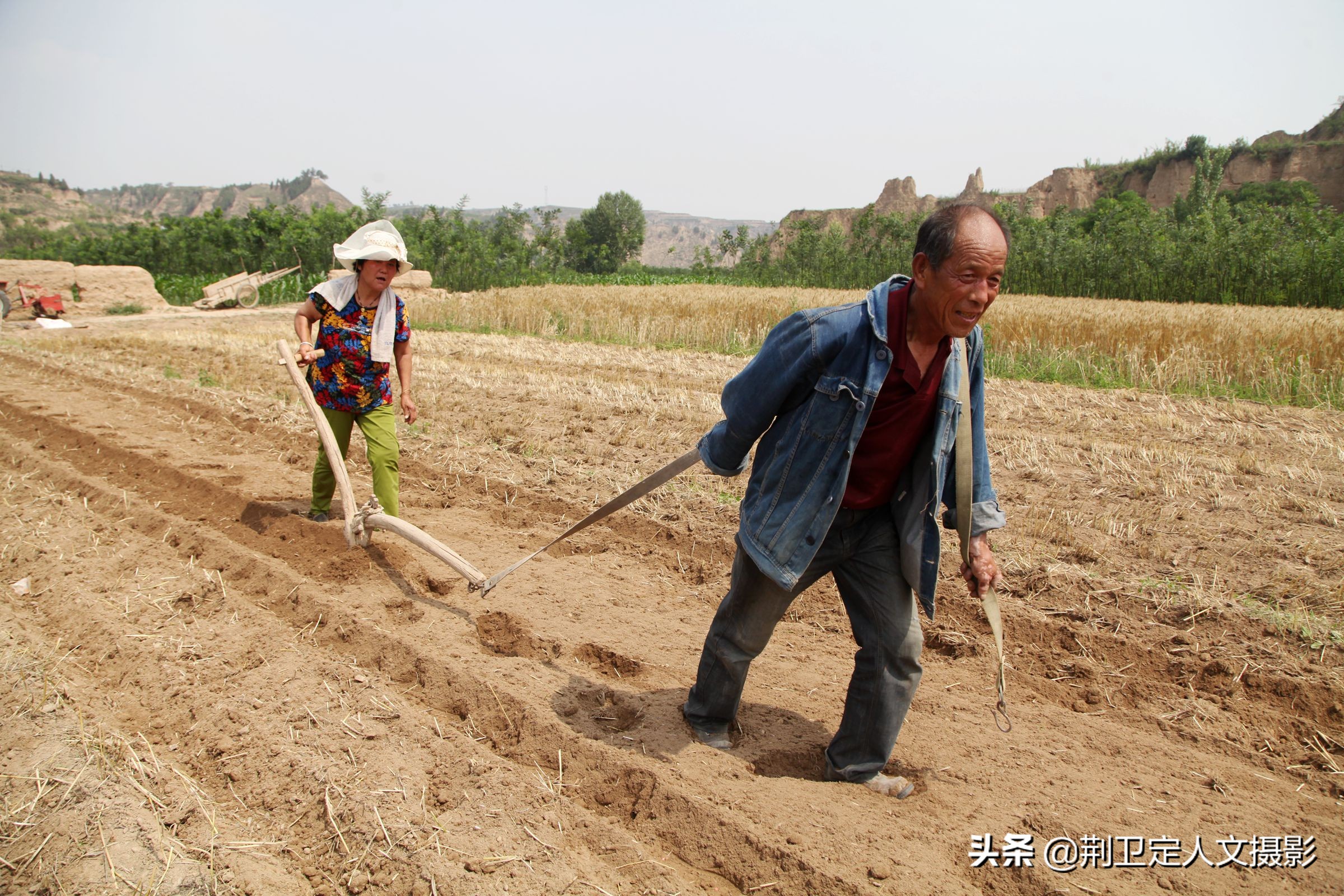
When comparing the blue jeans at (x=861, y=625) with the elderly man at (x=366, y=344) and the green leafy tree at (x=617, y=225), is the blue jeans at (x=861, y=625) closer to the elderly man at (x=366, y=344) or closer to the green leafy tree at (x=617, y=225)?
the elderly man at (x=366, y=344)

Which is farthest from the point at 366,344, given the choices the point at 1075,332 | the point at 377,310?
the point at 1075,332

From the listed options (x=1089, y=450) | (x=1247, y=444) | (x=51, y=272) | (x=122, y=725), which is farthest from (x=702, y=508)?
(x=51, y=272)

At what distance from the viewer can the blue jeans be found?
2.92 m

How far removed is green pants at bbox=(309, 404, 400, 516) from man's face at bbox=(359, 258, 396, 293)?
0.75 meters

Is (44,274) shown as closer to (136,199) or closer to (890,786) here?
(890,786)

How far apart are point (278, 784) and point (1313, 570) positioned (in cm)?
543

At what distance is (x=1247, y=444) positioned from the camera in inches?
323

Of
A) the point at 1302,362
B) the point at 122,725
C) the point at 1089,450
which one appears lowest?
the point at 122,725

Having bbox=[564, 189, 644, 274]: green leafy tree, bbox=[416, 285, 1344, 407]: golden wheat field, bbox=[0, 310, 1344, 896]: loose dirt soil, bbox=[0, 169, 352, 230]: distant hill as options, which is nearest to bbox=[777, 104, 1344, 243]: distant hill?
bbox=[564, 189, 644, 274]: green leafy tree

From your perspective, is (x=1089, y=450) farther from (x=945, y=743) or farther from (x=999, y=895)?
(x=999, y=895)

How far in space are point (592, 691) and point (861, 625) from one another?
136cm

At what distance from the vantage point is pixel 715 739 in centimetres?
334

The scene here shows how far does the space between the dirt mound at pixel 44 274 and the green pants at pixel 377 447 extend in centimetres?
2414

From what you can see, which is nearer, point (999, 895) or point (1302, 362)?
point (999, 895)
